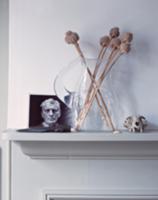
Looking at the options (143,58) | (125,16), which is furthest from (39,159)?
(125,16)

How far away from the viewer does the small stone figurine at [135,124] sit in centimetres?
144

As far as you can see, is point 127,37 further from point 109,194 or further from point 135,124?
point 109,194

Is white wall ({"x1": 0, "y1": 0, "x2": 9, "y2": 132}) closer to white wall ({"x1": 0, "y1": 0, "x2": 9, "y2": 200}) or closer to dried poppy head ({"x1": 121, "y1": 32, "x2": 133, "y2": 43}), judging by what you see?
white wall ({"x1": 0, "y1": 0, "x2": 9, "y2": 200})

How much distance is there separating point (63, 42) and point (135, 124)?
1.62 feet

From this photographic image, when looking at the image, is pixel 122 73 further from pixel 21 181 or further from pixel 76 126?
pixel 21 181

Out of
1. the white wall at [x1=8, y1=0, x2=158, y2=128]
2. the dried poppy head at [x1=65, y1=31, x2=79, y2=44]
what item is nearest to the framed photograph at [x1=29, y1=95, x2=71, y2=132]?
the white wall at [x1=8, y1=0, x2=158, y2=128]

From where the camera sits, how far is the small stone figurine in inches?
56.8

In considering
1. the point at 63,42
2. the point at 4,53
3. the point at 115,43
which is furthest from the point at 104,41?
the point at 4,53

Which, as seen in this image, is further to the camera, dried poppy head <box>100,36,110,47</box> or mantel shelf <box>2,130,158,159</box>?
dried poppy head <box>100,36,110,47</box>

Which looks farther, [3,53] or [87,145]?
[3,53]

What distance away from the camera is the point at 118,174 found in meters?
1.53

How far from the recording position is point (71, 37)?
152 centimetres

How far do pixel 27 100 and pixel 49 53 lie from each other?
234 millimetres

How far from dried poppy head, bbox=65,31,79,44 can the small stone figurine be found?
40 centimetres
